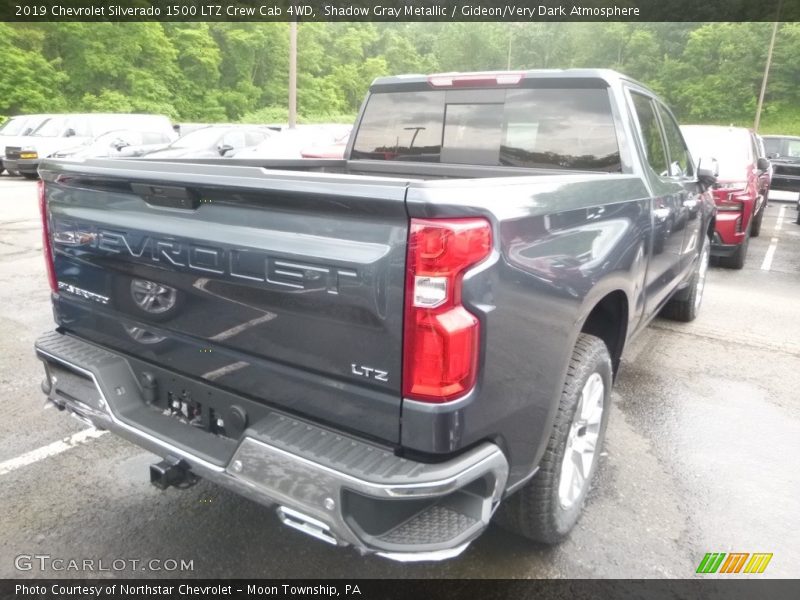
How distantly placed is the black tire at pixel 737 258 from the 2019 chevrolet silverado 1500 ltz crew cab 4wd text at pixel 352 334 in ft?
20.7

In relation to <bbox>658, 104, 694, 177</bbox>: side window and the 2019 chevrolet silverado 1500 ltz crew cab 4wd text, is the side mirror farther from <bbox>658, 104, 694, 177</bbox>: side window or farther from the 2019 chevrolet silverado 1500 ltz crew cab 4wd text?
the 2019 chevrolet silverado 1500 ltz crew cab 4wd text

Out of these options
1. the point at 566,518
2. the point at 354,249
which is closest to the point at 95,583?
the point at 354,249

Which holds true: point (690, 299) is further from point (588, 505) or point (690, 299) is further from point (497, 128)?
point (588, 505)

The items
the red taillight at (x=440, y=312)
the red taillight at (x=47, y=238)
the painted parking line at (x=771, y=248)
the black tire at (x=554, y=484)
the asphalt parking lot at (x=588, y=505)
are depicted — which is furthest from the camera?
the painted parking line at (x=771, y=248)

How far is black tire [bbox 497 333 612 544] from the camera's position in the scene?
2369 mm

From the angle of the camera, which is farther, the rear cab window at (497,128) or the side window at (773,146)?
the side window at (773,146)

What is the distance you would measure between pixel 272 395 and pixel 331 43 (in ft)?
204

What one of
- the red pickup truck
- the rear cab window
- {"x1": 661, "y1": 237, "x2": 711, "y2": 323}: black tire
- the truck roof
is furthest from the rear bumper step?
the red pickup truck

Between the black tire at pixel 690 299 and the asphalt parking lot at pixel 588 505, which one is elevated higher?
the black tire at pixel 690 299

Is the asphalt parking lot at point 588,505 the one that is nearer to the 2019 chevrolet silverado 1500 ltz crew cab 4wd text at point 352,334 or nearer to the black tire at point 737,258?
the 2019 chevrolet silverado 1500 ltz crew cab 4wd text at point 352,334

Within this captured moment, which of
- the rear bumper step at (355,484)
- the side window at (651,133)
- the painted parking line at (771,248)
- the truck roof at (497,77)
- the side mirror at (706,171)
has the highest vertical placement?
the truck roof at (497,77)

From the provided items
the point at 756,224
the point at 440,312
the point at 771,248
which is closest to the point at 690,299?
the point at 440,312

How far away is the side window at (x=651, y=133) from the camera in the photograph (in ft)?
11.7

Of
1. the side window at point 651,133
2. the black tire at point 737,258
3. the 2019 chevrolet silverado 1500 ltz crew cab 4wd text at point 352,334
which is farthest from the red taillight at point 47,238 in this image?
the black tire at point 737,258
